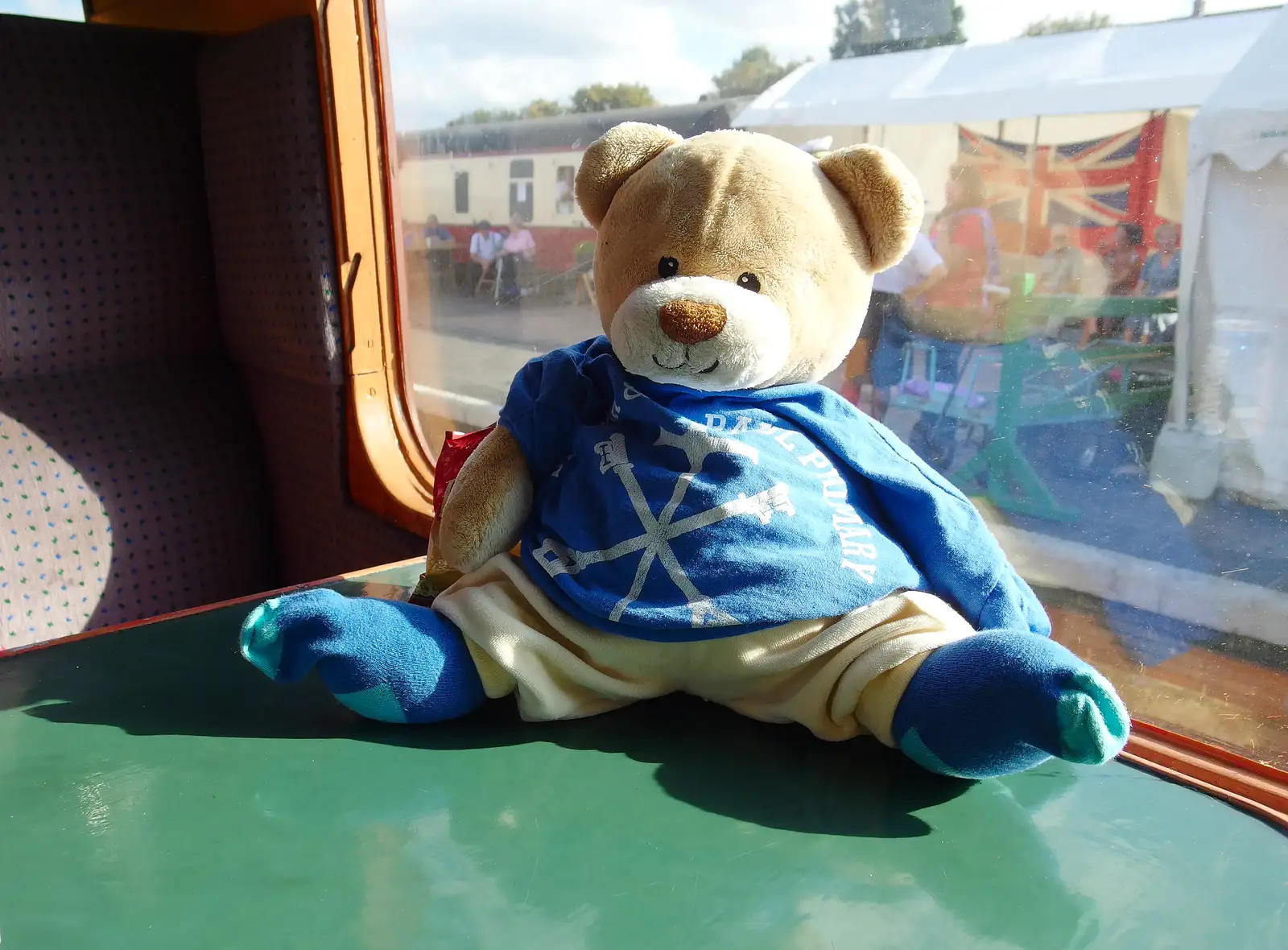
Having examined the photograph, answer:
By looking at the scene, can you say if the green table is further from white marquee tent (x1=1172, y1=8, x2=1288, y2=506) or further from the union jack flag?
the union jack flag

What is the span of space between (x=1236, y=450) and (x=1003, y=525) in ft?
0.79

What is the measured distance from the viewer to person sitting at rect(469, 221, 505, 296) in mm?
1744

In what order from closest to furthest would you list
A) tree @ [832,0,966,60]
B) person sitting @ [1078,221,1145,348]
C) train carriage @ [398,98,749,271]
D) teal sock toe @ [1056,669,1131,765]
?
teal sock toe @ [1056,669,1131,765] < person sitting @ [1078,221,1145,348] < tree @ [832,0,966,60] < train carriage @ [398,98,749,271]

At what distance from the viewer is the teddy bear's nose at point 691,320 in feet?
2.58

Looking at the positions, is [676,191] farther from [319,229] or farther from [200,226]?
[200,226]

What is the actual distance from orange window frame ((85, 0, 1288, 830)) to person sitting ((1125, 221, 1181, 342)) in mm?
1046

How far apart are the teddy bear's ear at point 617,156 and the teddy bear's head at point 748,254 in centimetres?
2

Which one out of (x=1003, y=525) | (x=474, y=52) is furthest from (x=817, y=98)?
(x=474, y=52)

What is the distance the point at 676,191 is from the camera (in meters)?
0.86

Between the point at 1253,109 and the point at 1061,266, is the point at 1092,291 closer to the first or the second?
the point at 1061,266

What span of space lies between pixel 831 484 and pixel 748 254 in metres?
0.21

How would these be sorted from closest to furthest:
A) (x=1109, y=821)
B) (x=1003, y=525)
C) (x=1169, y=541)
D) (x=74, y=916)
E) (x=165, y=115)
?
1. (x=74, y=916)
2. (x=1109, y=821)
3. (x=1169, y=541)
4. (x=1003, y=525)
5. (x=165, y=115)

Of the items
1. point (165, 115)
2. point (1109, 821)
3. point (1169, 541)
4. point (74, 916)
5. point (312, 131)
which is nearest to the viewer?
point (74, 916)

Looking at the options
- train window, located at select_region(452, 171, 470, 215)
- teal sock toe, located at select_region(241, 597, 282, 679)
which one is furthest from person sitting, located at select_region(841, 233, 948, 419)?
train window, located at select_region(452, 171, 470, 215)
